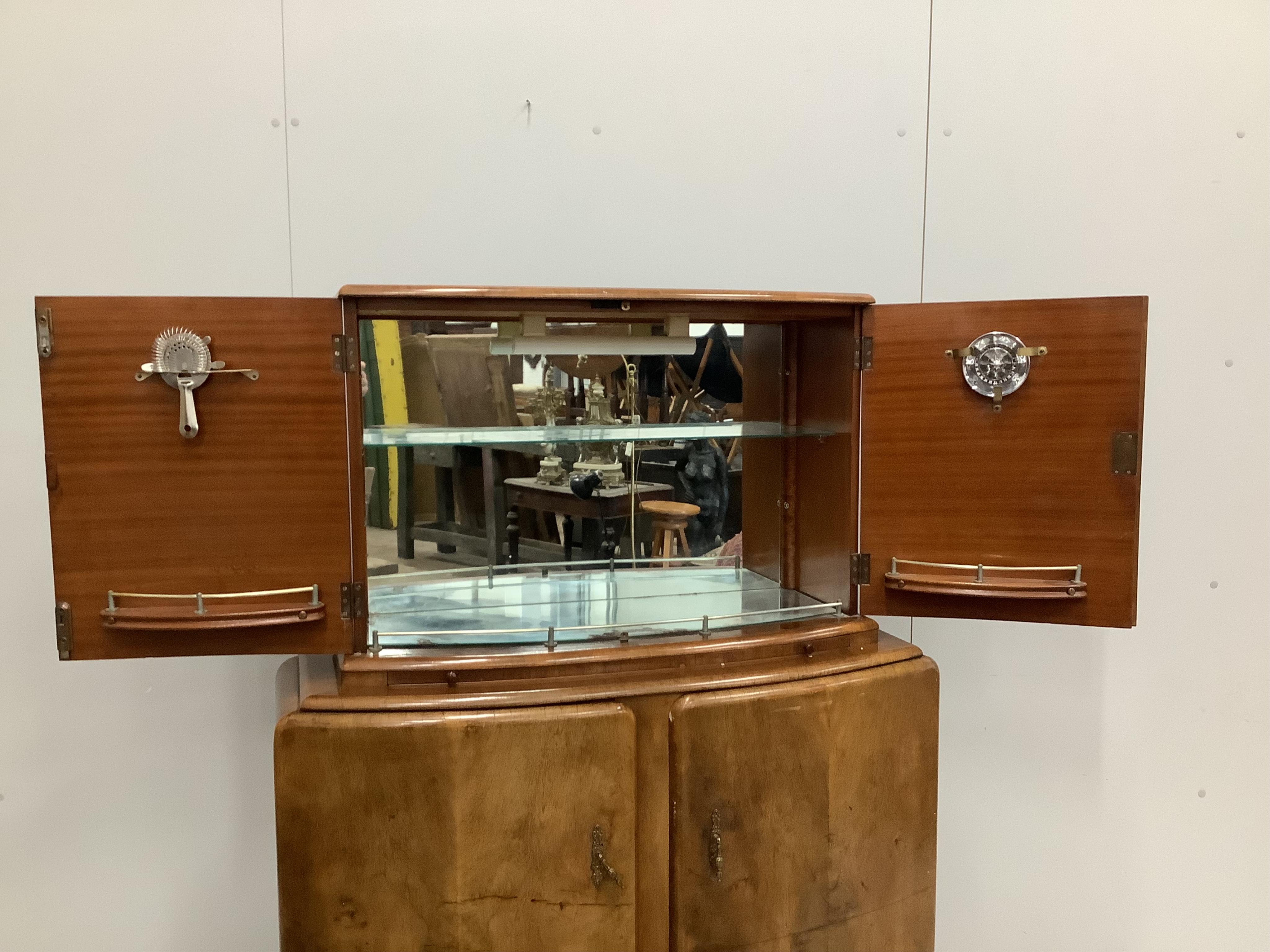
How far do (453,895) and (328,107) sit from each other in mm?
1370

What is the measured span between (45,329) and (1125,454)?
1.46 meters

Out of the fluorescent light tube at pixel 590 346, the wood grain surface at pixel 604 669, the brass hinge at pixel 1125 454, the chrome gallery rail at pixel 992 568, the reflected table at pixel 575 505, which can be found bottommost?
the wood grain surface at pixel 604 669

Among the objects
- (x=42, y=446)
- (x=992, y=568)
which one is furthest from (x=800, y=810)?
(x=42, y=446)

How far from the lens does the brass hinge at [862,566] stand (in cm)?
141

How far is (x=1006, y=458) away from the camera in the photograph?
135 cm

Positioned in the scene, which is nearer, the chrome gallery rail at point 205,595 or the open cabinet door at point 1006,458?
the chrome gallery rail at point 205,595

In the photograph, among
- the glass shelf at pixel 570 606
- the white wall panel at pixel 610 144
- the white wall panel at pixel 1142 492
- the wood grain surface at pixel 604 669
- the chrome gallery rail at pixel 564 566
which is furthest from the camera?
the white wall panel at pixel 1142 492

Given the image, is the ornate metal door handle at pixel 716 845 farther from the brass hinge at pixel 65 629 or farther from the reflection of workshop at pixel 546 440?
the brass hinge at pixel 65 629

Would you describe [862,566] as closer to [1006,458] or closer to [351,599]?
[1006,458]

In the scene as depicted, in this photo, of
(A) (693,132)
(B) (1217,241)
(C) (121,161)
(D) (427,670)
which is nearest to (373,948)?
(D) (427,670)

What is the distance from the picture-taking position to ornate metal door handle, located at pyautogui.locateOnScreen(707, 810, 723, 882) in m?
1.28

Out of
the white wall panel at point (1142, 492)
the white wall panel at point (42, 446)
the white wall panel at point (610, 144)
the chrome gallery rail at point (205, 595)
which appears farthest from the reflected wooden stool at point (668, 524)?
the white wall panel at point (42, 446)

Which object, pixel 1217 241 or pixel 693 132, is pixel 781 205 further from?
pixel 1217 241

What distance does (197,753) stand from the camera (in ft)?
5.74
